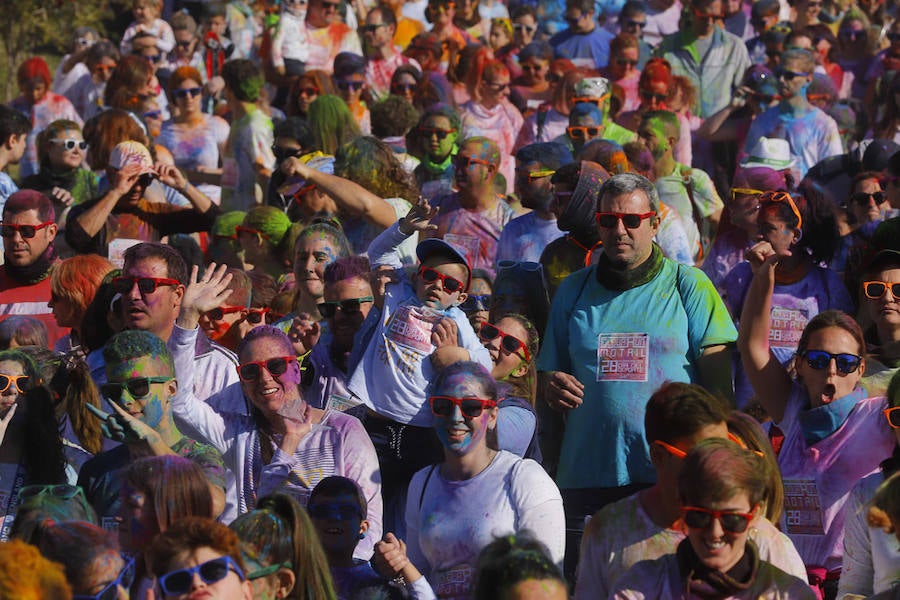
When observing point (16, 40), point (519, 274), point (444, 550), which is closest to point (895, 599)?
point (444, 550)

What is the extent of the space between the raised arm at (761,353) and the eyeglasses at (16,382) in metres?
2.74

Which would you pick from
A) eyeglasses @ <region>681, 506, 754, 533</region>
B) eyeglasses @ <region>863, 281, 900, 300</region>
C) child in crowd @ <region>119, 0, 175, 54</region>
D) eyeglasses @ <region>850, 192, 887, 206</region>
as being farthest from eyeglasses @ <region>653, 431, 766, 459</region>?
child in crowd @ <region>119, 0, 175, 54</region>

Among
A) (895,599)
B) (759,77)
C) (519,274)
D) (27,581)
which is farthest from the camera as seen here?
(759,77)

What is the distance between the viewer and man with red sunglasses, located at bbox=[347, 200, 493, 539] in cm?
666

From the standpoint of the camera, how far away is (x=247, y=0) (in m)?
16.2

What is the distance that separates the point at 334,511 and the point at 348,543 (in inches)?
4.9

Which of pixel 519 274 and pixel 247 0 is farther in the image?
pixel 247 0

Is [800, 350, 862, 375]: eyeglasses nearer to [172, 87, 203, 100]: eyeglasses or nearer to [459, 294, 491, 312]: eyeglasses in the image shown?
[459, 294, 491, 312]: eyeglasses

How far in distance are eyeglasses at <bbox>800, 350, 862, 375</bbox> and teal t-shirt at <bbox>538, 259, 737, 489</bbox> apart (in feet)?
1.69

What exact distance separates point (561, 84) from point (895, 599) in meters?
7.31

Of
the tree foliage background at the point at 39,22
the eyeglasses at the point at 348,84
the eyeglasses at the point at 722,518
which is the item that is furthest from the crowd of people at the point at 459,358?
the tree foliage background at the point at 39,22

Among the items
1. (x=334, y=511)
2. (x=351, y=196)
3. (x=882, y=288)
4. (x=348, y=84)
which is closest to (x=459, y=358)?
(x=334, y=511)

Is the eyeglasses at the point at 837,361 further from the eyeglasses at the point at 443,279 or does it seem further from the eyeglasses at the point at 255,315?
the eyeglasses at the point at 255,315

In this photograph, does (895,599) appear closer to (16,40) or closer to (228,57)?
(228,57)
